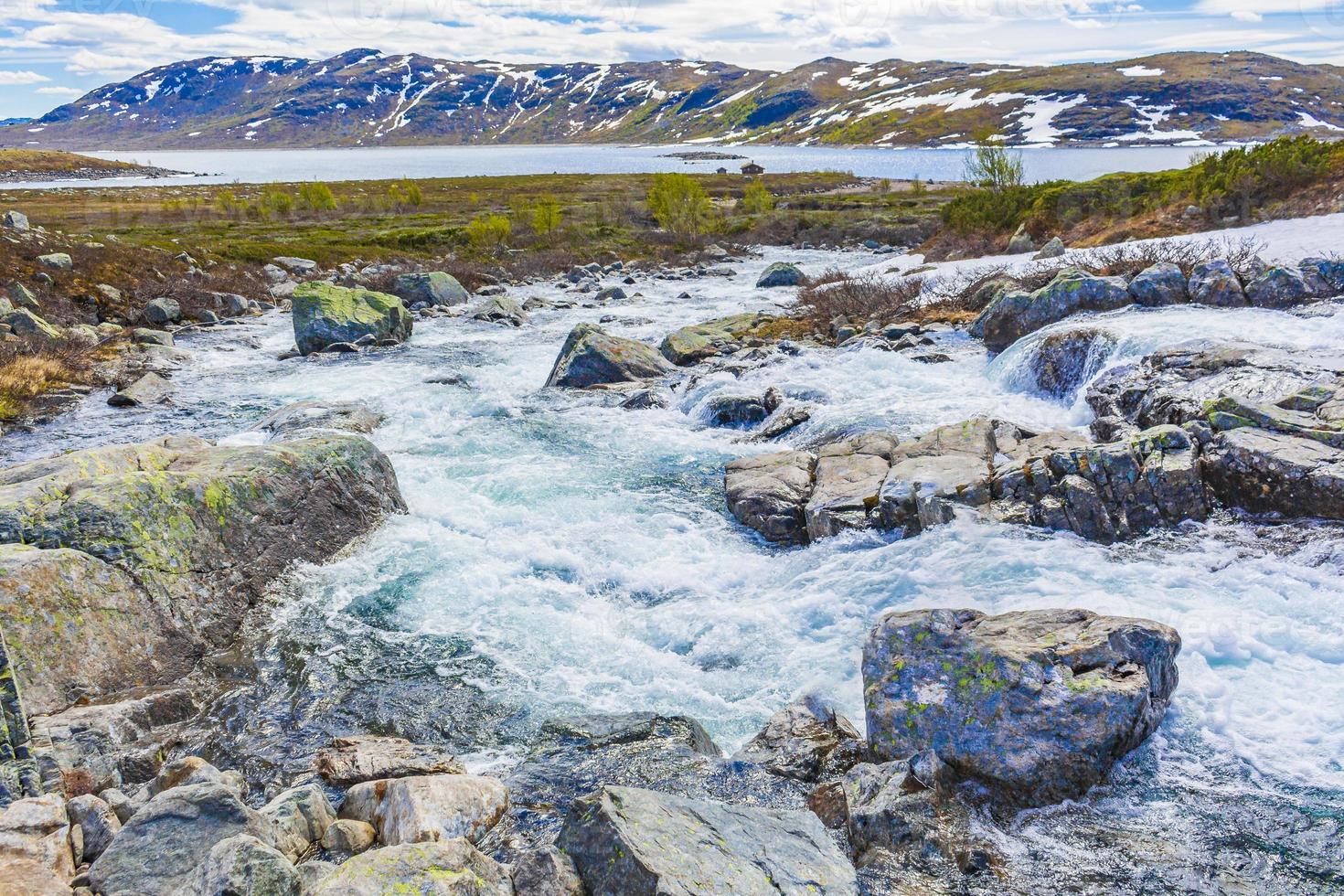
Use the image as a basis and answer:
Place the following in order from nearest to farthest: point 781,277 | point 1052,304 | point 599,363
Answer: point 1052,304, point 599,363, point 781,277

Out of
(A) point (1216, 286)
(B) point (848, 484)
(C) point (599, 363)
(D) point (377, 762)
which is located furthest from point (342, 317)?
(A) point (1216, 286)

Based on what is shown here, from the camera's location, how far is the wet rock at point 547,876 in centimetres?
569

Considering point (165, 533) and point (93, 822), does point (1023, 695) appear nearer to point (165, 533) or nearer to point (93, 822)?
point (93, 822)

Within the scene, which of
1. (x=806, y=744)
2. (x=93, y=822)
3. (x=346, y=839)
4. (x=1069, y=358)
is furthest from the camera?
(x=1069, y=358)

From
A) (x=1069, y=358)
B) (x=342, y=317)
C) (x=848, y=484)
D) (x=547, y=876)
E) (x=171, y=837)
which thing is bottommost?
(x=848, y=484)

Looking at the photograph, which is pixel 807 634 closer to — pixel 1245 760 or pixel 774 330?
pixel 1245 760

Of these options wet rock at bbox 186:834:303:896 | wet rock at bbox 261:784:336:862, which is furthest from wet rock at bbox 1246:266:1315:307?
wet rock at bbox 186:834:303:896

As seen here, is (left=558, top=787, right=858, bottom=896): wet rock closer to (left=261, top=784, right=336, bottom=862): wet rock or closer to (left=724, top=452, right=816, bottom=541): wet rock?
(left=261, top=784, right=336, bottom=862): wet rock

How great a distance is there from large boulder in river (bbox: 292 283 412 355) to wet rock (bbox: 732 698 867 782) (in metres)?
28.4

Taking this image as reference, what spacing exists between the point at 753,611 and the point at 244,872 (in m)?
8.15

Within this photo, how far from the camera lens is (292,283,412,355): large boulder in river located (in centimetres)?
3133

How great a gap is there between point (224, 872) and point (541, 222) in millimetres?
68774

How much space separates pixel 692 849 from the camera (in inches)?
234

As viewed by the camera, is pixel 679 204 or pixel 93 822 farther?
pixel 679 204
